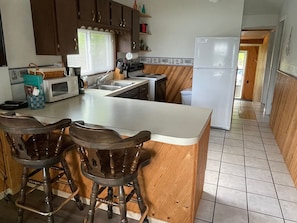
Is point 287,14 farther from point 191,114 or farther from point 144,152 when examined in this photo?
point 144,152

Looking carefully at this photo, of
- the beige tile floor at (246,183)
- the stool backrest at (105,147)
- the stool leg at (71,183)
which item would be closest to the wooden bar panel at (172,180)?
the stool backrest at (105,147)

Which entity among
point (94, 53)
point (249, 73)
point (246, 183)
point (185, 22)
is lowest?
point (246, 183)

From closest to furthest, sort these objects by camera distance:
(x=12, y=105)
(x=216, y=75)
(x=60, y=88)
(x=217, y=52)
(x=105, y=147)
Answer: (x=105, y=147)
(x=12, y=105)
(x=60, y=88)
(x=217, y=52)
(x=216, y=75)

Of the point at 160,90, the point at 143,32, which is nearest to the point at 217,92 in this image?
the point at 160,90

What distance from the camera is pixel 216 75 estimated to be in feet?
Result: 12.3

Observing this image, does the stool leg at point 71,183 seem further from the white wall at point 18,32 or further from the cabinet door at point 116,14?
the cabinet door at point 116,14

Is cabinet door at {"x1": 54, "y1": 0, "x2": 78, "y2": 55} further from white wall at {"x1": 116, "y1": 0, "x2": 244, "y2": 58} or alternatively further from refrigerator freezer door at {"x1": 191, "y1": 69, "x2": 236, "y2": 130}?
refrigerator freezer door at {"x1": 191, "y1": 69, "x2": 236, "y2": 130}

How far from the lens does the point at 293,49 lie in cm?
334

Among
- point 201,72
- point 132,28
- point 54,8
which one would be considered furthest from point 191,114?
point 132,28

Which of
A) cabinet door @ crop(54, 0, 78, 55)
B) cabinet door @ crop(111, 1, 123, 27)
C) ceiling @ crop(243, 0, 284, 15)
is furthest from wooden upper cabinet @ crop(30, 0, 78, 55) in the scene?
ceiling @ crop(243, 0, 284, 15)

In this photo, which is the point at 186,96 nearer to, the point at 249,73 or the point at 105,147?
the point at 105,147

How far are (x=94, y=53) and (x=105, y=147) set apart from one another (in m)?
2.70

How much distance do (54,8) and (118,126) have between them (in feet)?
4.79

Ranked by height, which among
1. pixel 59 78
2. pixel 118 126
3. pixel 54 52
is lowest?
pixel 118 126
